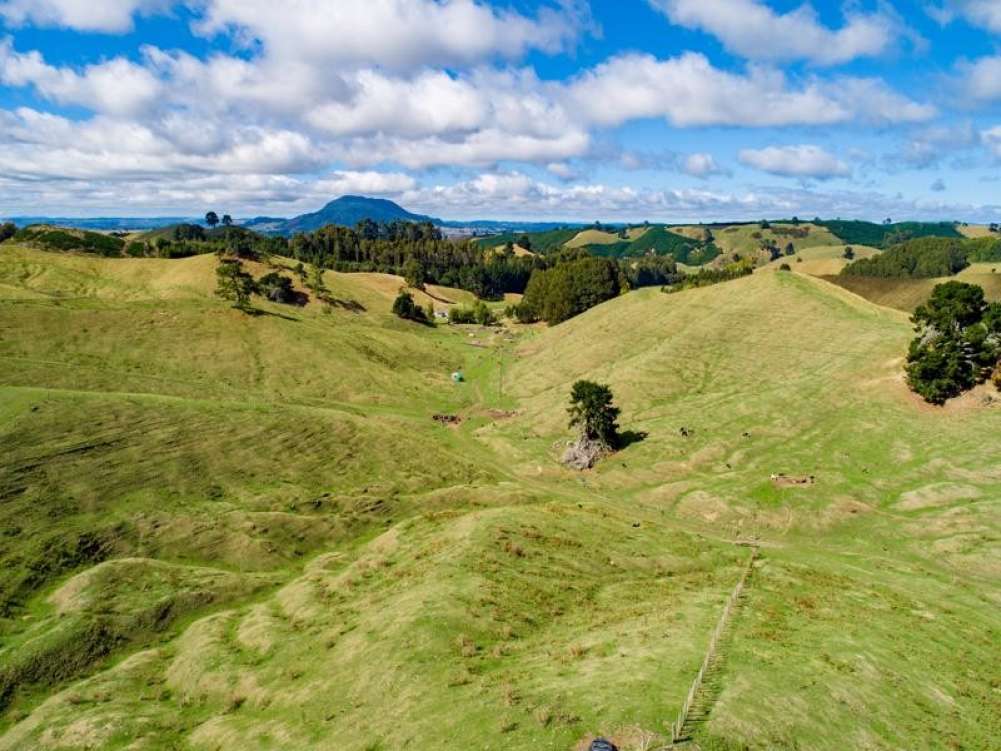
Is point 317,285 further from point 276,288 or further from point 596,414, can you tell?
point 596,414

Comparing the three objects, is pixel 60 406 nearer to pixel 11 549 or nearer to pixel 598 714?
pixel 11 549

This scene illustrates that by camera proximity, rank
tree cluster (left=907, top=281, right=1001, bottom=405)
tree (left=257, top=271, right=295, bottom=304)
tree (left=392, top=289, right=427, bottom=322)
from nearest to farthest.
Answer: tree cluster (left=907, top=281, right=1001, bottom=405) → tree (left=257, top=271, right=295, bottom=304) → tree (left=392, top=289, right=427, bottom=322)

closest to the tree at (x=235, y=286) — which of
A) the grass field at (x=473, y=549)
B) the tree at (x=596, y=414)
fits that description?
the grass field at (x=473, y=549)

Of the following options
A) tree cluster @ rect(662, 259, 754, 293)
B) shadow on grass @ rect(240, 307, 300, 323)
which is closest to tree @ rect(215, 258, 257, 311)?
shadow on grass @ rect(240, 307, 300, 323)

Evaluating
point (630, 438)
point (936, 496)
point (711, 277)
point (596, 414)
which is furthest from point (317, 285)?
point (936, 496)

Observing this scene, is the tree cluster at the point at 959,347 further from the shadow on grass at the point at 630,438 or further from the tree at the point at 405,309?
the tree at the point at 405,309

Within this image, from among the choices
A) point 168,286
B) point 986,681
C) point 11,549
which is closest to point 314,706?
point 11,549

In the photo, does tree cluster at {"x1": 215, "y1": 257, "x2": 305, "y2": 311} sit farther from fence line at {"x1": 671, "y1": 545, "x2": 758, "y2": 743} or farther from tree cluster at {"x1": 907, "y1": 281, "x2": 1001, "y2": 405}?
tree cluster at {"x1": 907, "y1": 281, "x2": 1001, "y2": 405}

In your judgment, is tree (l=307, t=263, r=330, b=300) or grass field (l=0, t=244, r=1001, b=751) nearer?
grass field (l=0, t=244, r=1001, b=751)
